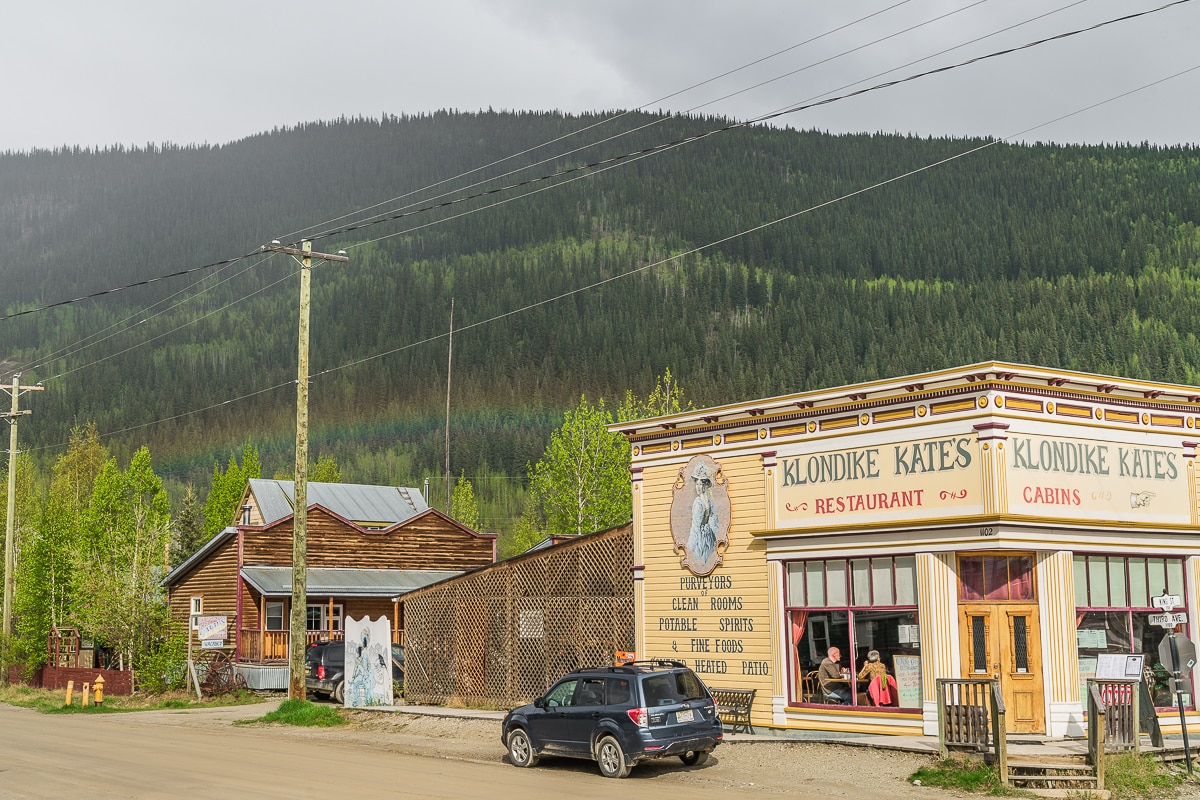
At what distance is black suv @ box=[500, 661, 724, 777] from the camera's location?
19906 mm

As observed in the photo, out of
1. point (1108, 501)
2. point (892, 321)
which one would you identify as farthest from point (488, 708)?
point (892, 321)

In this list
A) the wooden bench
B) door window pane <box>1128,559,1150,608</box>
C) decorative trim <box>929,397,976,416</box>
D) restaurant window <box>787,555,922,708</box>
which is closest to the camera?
decorative trim <box>929,397,976,416</box>

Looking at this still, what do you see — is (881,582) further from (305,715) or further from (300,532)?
(305,715)

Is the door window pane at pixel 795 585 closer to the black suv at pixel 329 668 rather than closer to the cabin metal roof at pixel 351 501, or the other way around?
the black suv at pixel 329 668

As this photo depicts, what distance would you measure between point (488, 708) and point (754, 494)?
31.0ft

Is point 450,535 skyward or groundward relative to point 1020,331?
groundward

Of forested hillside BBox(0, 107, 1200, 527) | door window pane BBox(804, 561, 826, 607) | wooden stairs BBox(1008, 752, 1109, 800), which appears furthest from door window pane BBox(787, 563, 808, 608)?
forested hillside BBox(0, 107, 1200, 527)

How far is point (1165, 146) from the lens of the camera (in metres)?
187

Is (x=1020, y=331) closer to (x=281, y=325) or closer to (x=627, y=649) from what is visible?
(x=281, y=325)

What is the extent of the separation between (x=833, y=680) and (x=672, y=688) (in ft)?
15.1

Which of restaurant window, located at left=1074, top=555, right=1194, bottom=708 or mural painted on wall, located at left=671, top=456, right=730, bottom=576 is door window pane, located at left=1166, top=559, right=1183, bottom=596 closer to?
restaurant window, located at left=1074, top=555, right=1194, bottom=708

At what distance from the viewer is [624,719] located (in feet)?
65.7

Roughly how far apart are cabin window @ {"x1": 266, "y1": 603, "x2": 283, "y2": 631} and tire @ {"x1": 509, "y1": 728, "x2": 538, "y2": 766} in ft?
81.4

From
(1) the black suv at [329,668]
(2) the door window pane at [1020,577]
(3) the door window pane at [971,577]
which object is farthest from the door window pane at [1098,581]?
(1) the black suv at [329,668]
